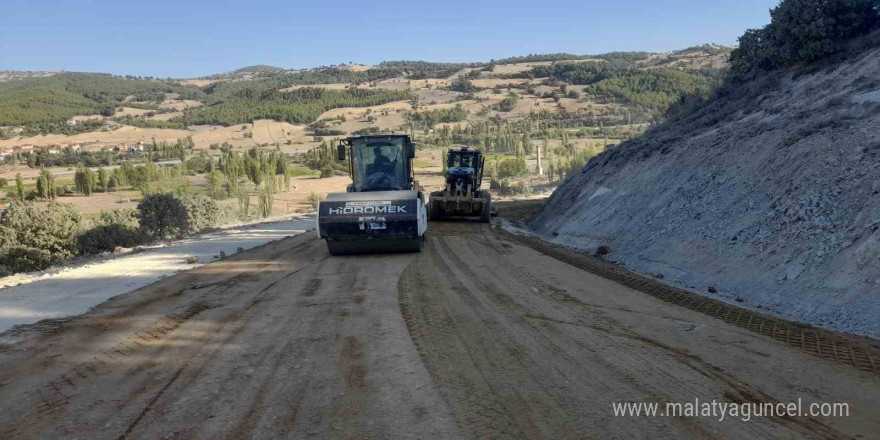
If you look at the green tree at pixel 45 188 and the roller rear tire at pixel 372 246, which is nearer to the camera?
the roller rear tire at pixel 372 246

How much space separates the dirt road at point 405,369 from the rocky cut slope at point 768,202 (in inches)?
83.3

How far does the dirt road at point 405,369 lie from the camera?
4914 millimetres

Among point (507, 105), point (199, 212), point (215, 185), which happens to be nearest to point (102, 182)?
point (215, 185)

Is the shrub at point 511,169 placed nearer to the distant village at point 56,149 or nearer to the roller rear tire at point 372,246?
the roller rear tire at point 372,246

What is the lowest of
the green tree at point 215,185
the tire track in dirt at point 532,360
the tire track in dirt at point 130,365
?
the tire track in dirt at point 532,360

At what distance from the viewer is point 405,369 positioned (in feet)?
20.3

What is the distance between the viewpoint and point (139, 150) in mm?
107875

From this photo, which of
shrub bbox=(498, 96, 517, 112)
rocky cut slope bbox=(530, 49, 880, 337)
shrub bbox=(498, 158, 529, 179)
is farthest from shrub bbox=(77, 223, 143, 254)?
shrub bbox=(498, 96, 517, 112)

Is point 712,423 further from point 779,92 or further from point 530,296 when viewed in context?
point 779,92

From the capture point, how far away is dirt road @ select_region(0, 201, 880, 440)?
491 cm

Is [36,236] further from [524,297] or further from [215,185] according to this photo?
[215,185]

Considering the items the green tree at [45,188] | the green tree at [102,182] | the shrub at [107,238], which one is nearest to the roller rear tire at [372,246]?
the shrub at [107,238]

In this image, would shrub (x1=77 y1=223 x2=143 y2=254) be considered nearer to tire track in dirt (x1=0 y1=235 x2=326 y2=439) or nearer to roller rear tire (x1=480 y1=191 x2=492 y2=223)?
tire track in dirt (x1=0 y1=235 x2=326 y2=439)

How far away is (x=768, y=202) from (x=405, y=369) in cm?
951
